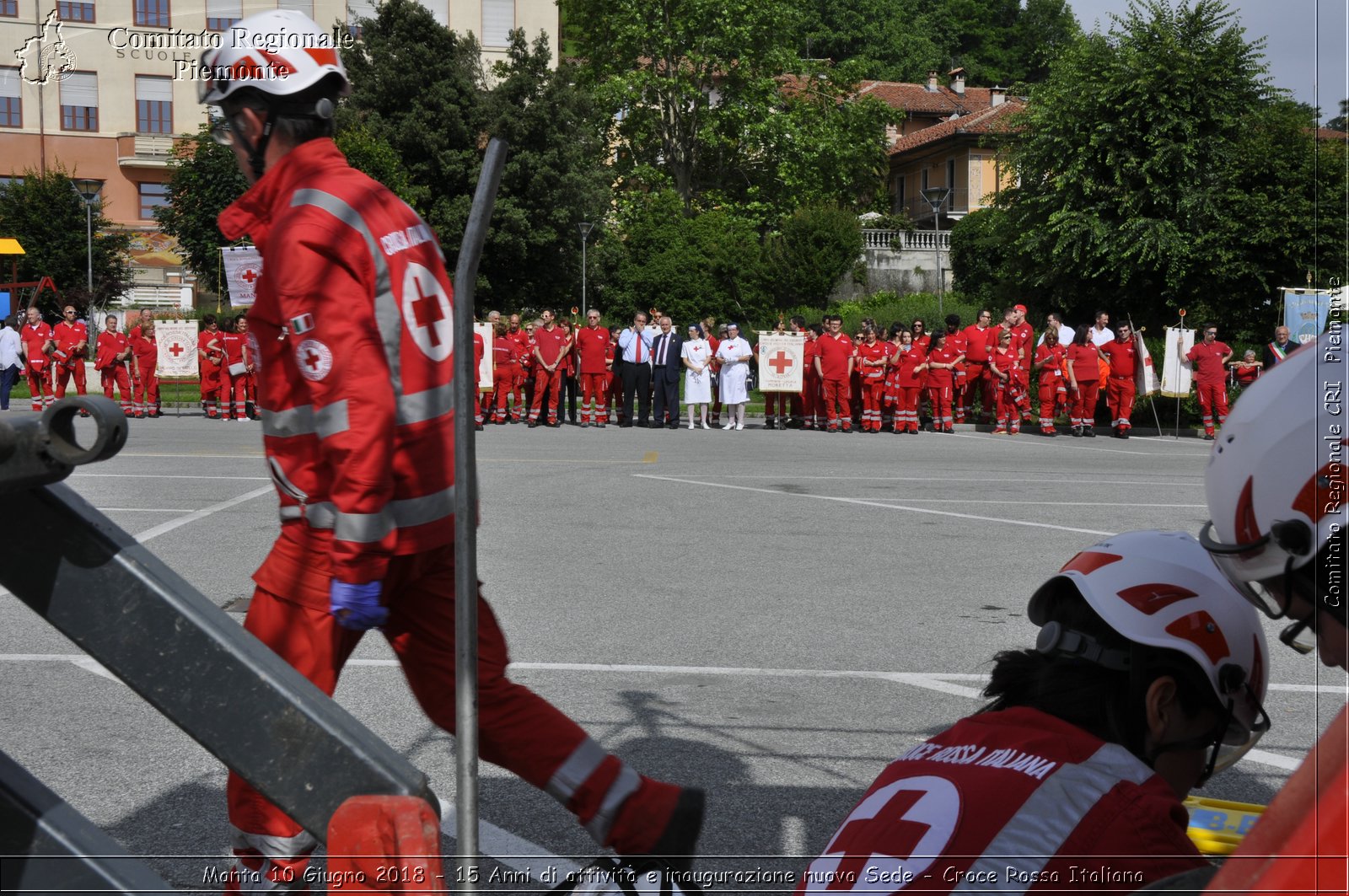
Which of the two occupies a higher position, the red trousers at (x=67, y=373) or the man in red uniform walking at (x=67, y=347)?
the man in red uniform walking at (x=67, y=347)

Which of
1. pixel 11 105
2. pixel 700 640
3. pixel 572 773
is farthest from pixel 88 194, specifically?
pixel 572 773

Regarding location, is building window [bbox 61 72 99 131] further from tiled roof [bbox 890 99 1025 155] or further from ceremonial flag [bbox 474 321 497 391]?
tiled roof [bbox 890 99 1025 155]

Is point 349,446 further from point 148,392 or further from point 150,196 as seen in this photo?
point 150,196

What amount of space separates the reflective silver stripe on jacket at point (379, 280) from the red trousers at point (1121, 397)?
2170cm

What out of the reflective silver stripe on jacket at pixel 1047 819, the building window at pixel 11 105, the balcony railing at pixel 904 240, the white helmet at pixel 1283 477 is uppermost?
the building window at pixel 11 105

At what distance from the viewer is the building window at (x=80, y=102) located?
144 ft

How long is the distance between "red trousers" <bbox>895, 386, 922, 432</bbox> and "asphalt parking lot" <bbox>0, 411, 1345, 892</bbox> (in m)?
8.69

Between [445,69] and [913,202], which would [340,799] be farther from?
[913,202]

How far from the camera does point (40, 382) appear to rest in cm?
2542

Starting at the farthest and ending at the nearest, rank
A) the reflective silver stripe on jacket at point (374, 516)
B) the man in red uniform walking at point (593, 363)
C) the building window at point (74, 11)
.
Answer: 1. the building window at point (74, 11)
2. the man in red uniform walking at point (593, 363)
3. the reflective silver stripe on jacket at point (374, 516)

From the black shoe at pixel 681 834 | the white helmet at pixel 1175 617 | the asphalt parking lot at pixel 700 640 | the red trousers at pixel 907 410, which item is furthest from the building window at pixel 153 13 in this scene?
the white helmet at pixel 1175 617

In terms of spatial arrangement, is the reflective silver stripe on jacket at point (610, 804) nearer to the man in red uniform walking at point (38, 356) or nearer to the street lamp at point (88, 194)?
the man in red uniform walking at point (38, 356)

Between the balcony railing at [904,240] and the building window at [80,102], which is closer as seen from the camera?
the building window at [80,102]

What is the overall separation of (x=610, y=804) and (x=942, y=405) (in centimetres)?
2098
